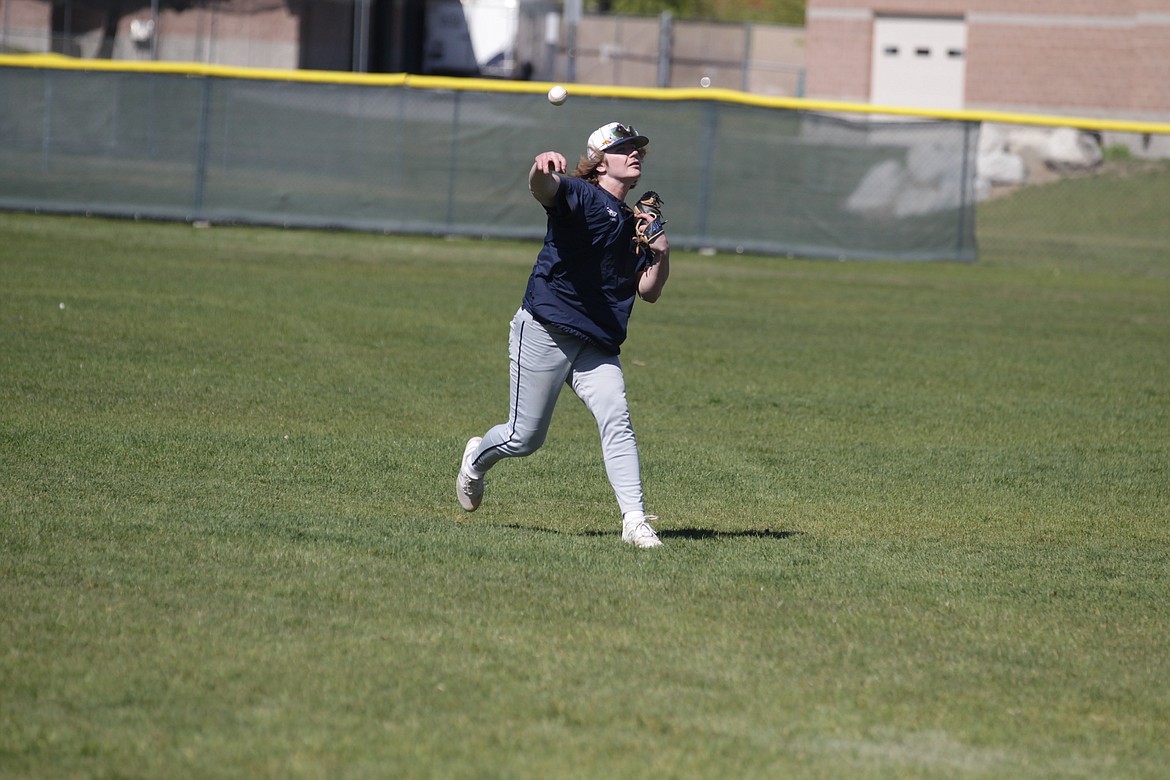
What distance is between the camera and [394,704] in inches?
164

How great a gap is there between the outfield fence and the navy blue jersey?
13.3 metres

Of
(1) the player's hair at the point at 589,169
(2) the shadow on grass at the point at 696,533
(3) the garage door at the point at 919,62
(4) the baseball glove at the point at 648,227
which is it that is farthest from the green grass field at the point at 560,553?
(3) the garage door at the point at 919,62

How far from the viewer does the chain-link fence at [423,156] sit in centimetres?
1903

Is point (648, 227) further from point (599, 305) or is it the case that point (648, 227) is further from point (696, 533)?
point (696, 533)

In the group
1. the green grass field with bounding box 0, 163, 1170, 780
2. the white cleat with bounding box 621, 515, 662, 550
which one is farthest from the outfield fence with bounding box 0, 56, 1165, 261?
the white cleat with bounding box 621, 515, 662, 550

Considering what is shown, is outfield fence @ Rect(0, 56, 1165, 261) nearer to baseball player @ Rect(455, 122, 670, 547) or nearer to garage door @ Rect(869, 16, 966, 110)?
baseball player @ Rect(455, 122, 670, 547)

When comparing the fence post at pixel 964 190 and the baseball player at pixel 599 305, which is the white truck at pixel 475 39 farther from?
the baseball player at pixel 599 305

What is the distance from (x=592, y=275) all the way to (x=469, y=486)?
3.89 feet

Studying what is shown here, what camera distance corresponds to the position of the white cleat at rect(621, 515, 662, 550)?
20.1 feet

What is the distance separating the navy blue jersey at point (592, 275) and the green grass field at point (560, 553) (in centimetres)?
97

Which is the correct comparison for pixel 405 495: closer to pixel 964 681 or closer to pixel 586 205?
pixel 586 205

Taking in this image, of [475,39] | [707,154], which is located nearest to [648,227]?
[707,154]

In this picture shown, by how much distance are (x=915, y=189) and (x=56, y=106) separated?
11765 mm

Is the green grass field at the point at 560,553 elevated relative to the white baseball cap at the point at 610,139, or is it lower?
lower
